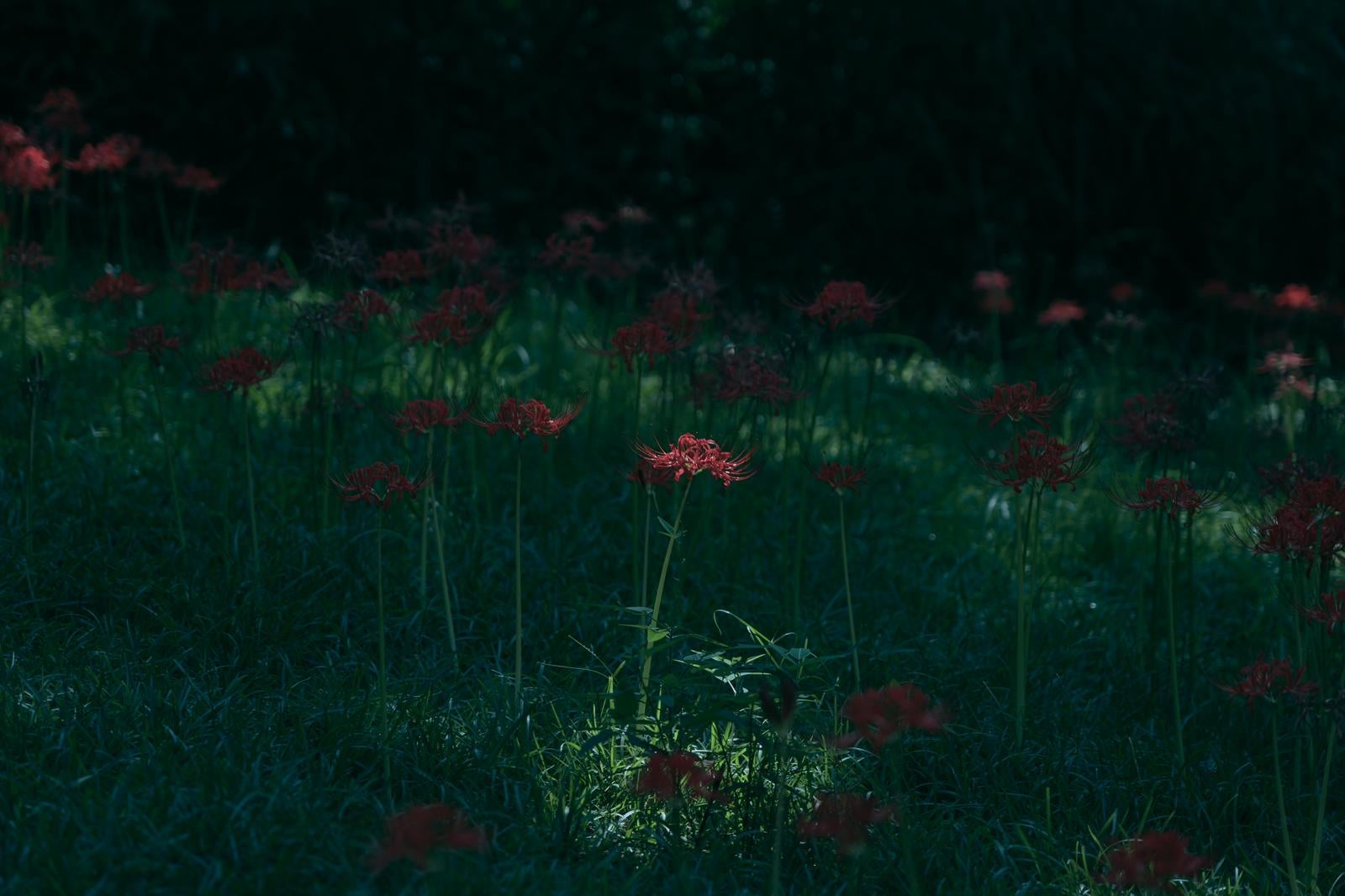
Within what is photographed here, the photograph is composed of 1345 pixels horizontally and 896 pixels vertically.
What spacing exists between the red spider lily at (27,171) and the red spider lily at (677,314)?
2059 millimetres

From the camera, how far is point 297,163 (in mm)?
6988

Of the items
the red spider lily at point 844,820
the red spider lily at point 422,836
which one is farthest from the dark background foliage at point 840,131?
the red spider lily at point 422,836

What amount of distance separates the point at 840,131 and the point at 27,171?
173 inches

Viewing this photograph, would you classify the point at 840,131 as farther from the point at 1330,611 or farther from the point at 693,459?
the point at 1330,611

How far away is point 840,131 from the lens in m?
7.63

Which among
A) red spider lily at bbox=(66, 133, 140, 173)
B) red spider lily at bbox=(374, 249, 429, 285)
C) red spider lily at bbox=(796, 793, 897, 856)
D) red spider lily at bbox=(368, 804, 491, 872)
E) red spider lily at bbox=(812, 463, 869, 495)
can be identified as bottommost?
red spider lily at bbox=(796, 793, 897, 856)

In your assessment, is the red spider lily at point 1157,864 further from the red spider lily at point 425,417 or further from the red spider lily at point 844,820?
the red spider lily at point 425,417

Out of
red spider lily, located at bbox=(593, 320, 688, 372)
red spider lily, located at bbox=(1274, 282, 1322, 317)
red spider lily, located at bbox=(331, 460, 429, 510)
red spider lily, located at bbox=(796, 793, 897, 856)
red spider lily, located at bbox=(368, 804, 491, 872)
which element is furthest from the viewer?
red spider lily, located at bbox=(1274, 282, 1322, 317)

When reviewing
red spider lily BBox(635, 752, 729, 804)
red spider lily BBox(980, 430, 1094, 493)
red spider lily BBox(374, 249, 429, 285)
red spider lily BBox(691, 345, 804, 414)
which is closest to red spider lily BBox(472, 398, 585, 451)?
red spider lily BBox(691, 345, 804, 414)

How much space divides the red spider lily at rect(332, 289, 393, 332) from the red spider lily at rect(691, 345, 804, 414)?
2.86ft

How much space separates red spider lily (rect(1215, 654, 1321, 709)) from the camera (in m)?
2.79

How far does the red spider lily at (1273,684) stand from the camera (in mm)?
2793

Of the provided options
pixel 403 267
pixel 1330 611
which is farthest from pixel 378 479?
pixel 1330 611

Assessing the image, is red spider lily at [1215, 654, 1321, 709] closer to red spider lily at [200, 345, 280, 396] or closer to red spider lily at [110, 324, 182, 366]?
red spider lily at [200, 345, 280, 396]
